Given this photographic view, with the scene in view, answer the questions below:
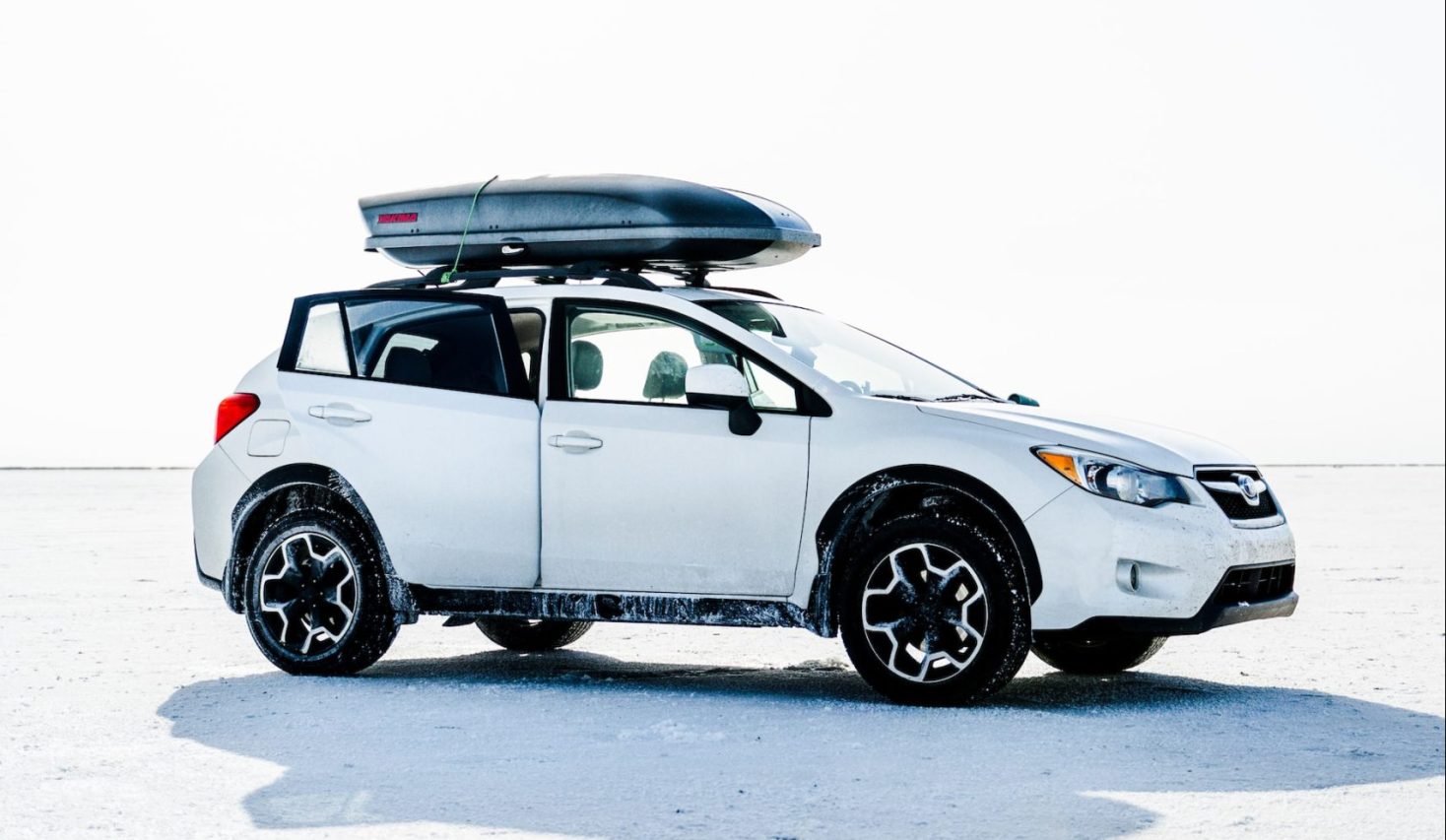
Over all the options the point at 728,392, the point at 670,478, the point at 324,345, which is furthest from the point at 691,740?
the point at 324,345

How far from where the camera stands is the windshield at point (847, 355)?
803cm

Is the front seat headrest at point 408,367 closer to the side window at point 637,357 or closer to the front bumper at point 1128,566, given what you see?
the side window at point 637,357

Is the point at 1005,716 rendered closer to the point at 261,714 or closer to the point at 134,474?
the point at 261,714

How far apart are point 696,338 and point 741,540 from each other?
3.26ft

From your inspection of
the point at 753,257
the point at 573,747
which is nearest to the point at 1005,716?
the point at 573,747

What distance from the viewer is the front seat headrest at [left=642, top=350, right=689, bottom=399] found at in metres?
8.04

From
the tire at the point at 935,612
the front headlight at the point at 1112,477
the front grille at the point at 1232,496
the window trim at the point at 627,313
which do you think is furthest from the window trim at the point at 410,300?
the front grille at the point at 1232,496

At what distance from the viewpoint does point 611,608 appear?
7.95 m

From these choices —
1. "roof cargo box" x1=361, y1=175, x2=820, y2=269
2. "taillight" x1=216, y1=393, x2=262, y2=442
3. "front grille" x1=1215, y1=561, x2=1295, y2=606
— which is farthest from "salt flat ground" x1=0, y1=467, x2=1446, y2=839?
"roof cargo box" x1=361, y1=175, x2=820, y2=269

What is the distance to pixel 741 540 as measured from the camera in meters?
7.70

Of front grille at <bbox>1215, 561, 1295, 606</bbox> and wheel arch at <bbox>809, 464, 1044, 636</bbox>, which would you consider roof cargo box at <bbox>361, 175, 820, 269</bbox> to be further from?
front grille at <bbox>1215, 561, 1295, 606</bbox>

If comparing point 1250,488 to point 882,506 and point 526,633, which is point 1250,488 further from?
point 526,633

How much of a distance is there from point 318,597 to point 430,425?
1.03 m

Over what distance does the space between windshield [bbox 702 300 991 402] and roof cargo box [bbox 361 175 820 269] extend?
35 cm
